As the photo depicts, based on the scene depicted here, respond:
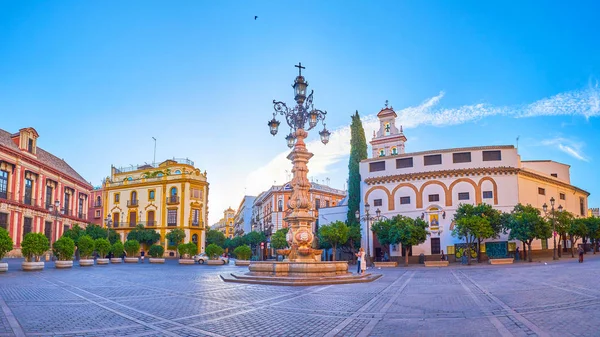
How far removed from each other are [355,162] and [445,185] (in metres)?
10.4

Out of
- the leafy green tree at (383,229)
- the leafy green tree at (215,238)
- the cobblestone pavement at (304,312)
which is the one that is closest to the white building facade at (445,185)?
the leafy green tree at (383,229)

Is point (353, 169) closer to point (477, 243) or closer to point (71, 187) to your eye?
point (477, 243)

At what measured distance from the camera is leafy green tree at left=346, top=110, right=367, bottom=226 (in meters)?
47.8

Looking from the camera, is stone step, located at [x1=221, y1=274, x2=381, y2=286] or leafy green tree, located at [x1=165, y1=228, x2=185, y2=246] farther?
leafy green tree, located at [x1=165, y1=228, x2=185, y2=246]

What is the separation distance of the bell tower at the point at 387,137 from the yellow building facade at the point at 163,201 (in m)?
25.1

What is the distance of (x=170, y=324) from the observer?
8289 millimetres

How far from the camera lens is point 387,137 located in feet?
175

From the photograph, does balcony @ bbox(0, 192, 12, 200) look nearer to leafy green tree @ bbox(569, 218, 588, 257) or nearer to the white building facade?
the white building facade

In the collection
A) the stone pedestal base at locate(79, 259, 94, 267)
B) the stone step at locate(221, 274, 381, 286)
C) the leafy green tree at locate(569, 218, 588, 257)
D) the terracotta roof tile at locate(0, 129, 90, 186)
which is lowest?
the stone pedestal base at locate(79, 259, 94, 267)

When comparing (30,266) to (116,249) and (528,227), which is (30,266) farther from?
(528,227)

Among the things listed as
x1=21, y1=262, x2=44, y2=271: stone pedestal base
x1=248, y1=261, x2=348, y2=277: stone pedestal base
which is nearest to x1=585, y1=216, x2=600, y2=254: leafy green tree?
x1=248, y1=261, x2=348, y2=277: stone pedestal base

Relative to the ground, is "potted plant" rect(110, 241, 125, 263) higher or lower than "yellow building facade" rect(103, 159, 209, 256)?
lower

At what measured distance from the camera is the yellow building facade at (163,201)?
2408 inches

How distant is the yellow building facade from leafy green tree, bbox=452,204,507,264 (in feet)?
118
